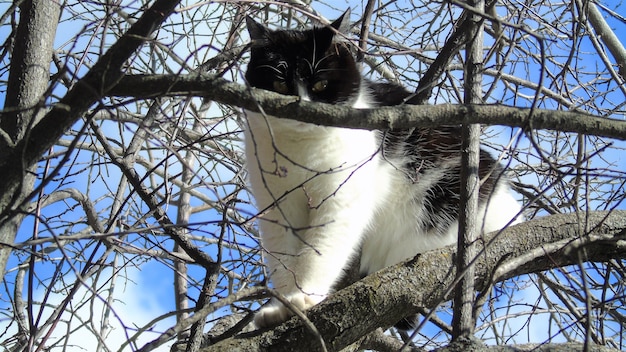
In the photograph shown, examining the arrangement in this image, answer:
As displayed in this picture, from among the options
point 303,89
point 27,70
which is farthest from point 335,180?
point 27,70

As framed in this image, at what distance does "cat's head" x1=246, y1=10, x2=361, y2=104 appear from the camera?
2830 mm

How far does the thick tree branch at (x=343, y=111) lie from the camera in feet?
5.08

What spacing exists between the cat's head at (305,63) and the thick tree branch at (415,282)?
37.8 inches

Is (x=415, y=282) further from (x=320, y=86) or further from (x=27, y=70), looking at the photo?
(x=27, y=70)

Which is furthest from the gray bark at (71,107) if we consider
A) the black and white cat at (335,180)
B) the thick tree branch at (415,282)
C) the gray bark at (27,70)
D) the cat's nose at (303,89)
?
the cat's nose at (303,89)

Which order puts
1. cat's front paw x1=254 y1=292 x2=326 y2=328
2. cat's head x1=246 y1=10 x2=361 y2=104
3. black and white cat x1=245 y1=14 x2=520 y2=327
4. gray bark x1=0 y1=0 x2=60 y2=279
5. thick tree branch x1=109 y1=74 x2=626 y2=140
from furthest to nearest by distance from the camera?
cat's head x1=246 y1=10 x2=361 y2=104
black and white cat x1=245 y1=14 x2=520 y2=327
cat's front paw x1=254 y1=292 x2=326 y2=328
gray bark x1=0 y1=0 x2=60 y2=279
thick tree branch x1=109 y1=74 x2=626 y2=140

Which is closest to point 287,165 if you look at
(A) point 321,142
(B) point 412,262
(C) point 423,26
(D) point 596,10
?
(A) point 321,142

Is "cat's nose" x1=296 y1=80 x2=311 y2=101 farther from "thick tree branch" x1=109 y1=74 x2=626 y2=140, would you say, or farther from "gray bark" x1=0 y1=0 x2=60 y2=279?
"thick tree branch" x1=109 y1=74 x2=626 y2=140

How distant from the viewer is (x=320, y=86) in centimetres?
286

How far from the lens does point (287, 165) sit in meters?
2.83

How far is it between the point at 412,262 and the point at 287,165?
828 mm

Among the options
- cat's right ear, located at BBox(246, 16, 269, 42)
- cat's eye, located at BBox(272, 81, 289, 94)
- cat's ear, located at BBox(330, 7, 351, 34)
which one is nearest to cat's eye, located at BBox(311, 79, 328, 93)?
cat's eye, located at BBox(272, 81, 289, 94)

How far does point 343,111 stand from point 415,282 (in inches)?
33.4

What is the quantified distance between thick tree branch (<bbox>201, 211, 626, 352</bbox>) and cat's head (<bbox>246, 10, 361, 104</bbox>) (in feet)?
3.15
